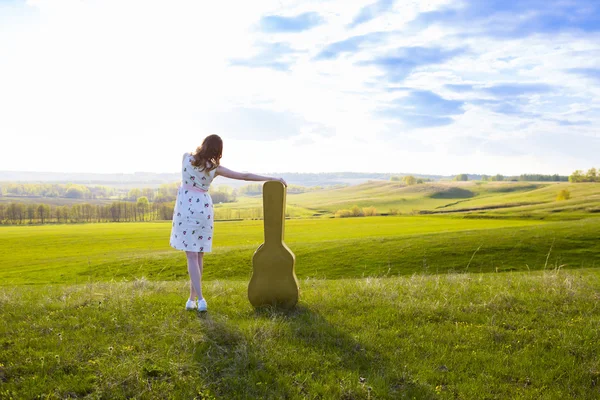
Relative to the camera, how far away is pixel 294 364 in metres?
5.88

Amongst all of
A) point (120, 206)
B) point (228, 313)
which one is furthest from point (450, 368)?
point (120, 206)

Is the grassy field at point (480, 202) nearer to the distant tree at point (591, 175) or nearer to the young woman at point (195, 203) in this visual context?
the distant tree at point (591, 175)

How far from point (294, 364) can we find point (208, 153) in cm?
385

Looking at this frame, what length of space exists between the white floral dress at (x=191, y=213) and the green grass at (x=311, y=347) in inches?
53.5

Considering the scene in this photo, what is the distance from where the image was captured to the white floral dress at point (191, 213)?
7766 millimetres

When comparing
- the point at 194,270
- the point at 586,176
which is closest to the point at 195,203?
the point at 194,270

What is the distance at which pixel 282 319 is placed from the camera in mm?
7492

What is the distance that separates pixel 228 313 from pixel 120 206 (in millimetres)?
110174

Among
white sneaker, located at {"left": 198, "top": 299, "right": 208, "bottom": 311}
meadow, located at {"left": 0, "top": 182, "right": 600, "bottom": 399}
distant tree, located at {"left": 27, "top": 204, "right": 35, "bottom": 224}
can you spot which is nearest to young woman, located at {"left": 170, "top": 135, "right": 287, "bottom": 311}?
white sneaker, located at {"left": 198, "top": 299, "right": 208, "bottom": 311}

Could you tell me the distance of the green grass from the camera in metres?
5.32

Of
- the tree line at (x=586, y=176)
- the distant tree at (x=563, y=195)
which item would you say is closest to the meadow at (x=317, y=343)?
the distant tree at (x=563, y=195)

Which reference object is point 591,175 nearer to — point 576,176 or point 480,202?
point 576,176

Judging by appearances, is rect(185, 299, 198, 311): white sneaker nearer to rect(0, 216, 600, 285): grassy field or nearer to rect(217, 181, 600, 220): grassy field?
rect(0, 216, 600, 285): grassy field

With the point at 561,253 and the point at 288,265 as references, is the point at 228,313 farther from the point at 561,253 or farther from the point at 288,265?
the point at 561,253
